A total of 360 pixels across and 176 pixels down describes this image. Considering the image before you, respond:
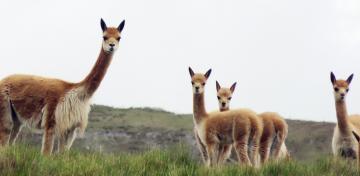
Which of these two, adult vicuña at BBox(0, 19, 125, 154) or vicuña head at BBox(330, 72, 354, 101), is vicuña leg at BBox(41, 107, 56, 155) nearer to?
adult vicuña at BBox(0, 19, 125, 154)

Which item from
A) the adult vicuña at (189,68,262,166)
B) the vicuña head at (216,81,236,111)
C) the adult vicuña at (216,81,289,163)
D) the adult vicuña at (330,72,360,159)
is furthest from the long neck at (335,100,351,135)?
the adult vicuña at (189,68,262,166)

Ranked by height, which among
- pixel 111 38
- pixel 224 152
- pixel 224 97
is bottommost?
pixel 224 152

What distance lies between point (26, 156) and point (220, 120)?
5.52 metres

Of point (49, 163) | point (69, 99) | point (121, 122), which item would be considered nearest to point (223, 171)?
point (49, 163)

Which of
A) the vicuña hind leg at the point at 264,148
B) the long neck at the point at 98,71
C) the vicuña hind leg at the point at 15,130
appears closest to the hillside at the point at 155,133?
the vicuña hind leg at the point at 264,148

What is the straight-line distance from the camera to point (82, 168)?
329 inches

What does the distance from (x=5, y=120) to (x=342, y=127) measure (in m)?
7.69

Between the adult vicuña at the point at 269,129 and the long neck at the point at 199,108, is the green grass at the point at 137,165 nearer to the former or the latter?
the adult vicuña at the point at 269,129

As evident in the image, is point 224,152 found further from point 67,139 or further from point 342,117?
point 67,139

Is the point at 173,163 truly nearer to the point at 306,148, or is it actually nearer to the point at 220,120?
the point at 220,120

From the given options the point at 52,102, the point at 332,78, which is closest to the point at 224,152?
the point at 332,78

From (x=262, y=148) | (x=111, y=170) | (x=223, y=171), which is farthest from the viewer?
(x=262, y=148)

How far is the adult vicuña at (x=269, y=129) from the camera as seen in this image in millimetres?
14414

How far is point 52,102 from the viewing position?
448 inches
